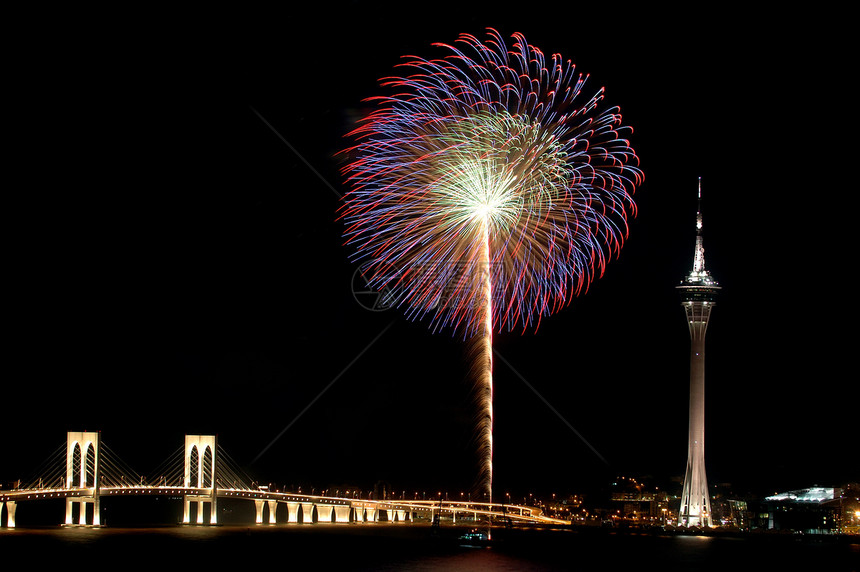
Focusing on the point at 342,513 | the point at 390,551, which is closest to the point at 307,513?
the point at 342,513

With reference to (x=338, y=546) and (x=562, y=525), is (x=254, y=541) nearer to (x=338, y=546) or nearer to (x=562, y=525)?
(x=338, y=546)

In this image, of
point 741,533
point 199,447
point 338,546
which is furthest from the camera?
point 741,533

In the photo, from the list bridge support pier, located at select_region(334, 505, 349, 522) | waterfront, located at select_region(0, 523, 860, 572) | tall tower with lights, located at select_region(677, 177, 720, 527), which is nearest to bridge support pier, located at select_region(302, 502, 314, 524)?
bridge support pier, located at select_region(334, 505, 349, 522)

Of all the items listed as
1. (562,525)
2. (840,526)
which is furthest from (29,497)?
(840,526)

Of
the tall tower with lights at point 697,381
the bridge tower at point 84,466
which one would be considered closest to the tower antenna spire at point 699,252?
the tall tower with lights at point 697,381

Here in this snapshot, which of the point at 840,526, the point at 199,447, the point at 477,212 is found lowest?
the point at 840,526

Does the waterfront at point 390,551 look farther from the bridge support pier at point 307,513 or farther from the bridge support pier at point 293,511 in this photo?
the bridge support pier at point 307,513
